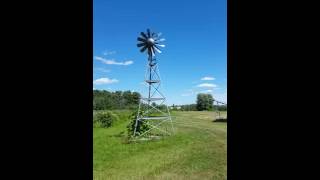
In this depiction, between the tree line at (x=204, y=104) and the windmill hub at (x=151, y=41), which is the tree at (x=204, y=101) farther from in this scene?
the windmill hub at (x=151, y=41)

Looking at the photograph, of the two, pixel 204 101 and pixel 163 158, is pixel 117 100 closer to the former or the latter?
pixel 204 101

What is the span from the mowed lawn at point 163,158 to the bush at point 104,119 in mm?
1770

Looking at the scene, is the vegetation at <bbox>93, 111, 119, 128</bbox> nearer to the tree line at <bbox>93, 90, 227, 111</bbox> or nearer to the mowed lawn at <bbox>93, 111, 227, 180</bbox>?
the tree line at <bbox>93, 90, 227, 111</bbox>

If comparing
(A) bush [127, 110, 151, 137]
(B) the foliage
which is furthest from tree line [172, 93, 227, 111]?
(A) bush [127, 110, 151, 137]

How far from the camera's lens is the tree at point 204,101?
18.0 m

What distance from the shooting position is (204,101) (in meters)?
18.3

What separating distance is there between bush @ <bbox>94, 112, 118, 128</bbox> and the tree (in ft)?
18.9

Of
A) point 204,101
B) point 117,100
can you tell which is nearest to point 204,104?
point 204,101
